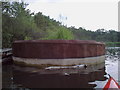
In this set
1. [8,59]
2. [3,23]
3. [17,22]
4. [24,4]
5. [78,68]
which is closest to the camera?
[78,68]

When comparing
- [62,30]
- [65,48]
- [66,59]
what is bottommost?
[66,59]

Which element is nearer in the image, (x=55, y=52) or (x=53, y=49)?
(x=55, y=52)

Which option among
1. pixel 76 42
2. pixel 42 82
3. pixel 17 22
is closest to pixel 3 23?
pixel 17 22

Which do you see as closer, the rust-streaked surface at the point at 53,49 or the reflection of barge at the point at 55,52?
the reflection of barge at the point at 55,52

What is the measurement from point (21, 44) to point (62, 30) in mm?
5922

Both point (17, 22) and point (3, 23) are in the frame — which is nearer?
point (3, 23)

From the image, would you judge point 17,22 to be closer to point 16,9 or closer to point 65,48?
point 16,9

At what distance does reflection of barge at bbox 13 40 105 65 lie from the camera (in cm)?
1132

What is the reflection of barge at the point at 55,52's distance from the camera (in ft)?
37.1

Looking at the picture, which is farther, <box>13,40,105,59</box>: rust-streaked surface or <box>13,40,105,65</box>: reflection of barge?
<box>13,40,105,59</box>: rust-streaked surface

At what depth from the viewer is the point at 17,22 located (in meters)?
Answer: 22.2

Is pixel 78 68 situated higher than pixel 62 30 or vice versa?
pixel 62 30

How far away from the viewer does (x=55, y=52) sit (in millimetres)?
11492

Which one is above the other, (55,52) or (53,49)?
(53,49)
